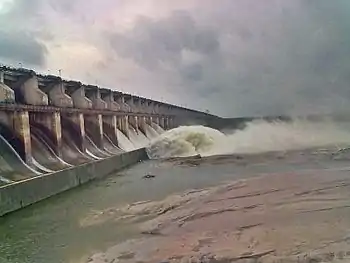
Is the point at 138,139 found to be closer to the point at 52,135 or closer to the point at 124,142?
the point at 124,142

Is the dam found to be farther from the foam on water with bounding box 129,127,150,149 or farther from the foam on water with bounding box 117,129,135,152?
the foam on water with bounding box 129,127,150,149

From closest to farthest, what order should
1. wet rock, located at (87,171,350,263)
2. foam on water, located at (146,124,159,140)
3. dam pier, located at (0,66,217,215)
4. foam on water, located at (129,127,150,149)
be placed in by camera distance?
wet rock, located at (87,171,350,263) → dam pier, located at (0,66,217,215) → foam on water, located at (129,127,150,149) → foam on water, located at (146,124,159,140)

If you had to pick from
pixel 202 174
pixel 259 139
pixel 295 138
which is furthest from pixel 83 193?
pixel 295 138

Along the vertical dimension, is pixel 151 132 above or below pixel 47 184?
above

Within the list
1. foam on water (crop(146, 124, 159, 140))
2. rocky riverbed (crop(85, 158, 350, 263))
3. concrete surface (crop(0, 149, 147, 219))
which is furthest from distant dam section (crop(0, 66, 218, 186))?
rocky riverbed (crop(85, 158, 350, 263))

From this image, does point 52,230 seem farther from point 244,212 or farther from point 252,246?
point 252,246

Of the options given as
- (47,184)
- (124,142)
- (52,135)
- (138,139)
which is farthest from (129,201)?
(138,139)
